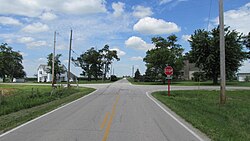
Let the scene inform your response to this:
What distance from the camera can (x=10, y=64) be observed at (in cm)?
11169

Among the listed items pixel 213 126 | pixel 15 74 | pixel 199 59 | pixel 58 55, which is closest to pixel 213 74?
pixel 199 59

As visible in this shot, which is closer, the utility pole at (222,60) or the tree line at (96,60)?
the utility pole at (222,60)

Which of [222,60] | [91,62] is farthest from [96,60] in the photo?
[222,60]

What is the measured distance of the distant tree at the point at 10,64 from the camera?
334ft

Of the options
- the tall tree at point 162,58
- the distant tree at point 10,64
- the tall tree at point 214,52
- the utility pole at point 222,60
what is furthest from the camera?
the distant tree at point 10,64

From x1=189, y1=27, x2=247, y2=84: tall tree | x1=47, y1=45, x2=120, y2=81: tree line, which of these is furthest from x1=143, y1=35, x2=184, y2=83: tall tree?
x1=47, y1=45, x2=120, y2=81: tree line

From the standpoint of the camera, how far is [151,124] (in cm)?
997

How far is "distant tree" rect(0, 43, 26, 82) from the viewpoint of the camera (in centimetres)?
10171

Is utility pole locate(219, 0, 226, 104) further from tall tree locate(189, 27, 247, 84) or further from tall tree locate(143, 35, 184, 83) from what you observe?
tall tree locate(143, 35, 184, 83)

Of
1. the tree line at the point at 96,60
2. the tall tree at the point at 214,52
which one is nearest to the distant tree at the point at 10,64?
the tree line at the point at 96,60

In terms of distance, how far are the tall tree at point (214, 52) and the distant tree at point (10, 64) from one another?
70722mm

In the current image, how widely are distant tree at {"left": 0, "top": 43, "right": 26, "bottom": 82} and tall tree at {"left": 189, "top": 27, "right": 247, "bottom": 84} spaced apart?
70.7 m

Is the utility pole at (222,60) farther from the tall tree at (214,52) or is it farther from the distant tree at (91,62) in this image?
the distant tree at (91,62)

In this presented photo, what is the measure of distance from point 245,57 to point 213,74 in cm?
712
